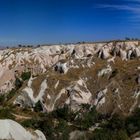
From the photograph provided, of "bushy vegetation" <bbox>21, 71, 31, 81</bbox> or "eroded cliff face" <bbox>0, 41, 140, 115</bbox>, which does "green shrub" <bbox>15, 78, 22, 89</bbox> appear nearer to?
"eroded cliff face" <bbox>0, 41, 140, 115</bbox>

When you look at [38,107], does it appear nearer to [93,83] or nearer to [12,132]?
[93,83]

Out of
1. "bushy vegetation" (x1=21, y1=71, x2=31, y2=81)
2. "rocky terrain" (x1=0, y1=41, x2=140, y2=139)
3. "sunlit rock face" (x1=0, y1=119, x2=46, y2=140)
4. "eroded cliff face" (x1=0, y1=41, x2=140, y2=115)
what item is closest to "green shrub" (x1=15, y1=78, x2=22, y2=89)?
"rocky terrain" (x1=0, y1=41, x2=140, y2=139)

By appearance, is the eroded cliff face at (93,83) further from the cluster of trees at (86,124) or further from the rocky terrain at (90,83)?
the cluster of trees at (86,124)

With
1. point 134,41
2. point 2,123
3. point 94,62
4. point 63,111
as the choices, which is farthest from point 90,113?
point 2,123

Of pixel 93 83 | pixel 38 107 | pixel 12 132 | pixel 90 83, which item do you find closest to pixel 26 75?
pixel 38 107

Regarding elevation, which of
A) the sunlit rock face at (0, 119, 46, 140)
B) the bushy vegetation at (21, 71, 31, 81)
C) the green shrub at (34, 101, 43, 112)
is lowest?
the green shrub at (34, 101, 43, 112)

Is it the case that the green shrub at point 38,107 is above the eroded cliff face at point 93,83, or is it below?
below

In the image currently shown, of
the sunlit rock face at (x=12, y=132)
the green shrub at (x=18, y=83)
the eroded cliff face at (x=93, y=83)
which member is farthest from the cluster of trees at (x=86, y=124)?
the sunlit rock face at (x=12, y=132)

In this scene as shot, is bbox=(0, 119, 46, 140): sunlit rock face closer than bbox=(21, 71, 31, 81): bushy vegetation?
Yes
